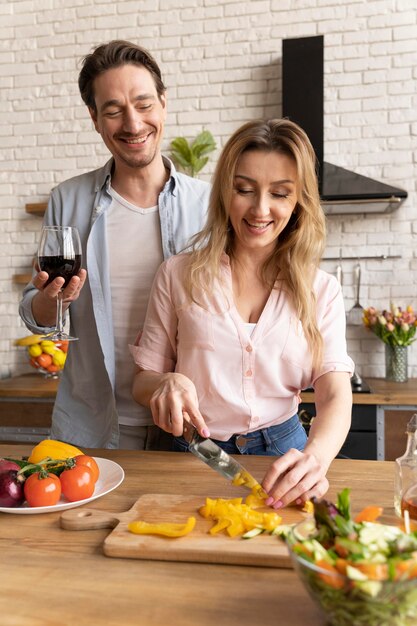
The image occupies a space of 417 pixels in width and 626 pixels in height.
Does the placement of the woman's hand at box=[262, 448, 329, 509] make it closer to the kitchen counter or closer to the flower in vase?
the kitchen counter

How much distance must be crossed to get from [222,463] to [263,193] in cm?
72

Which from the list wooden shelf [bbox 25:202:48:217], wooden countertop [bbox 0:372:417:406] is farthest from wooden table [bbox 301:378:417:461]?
wooden shelf [bbox 25:202:48:217]

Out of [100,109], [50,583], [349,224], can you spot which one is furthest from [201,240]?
[349,224]

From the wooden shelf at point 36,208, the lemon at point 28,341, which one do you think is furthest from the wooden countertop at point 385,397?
the wooden shelf at point 36,208

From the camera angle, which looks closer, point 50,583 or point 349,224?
point 50,583

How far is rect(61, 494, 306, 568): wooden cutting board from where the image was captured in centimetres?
100

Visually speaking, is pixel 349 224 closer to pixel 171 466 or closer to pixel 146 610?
pixel 171 466

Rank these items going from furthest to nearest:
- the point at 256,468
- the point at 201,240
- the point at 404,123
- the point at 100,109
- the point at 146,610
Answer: the point at 404,123 < the point at 100,109 < the point at 201,240 < the point at 256,468 < the point at 146,610

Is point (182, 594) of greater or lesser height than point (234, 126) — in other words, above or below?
below

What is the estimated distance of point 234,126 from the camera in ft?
12.5

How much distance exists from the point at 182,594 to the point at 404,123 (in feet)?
10.9

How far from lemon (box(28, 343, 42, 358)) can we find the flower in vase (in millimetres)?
2000

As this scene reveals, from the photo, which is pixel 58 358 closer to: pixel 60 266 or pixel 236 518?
pixel 60 266

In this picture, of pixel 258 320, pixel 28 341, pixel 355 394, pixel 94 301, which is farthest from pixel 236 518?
pixel 28 341
